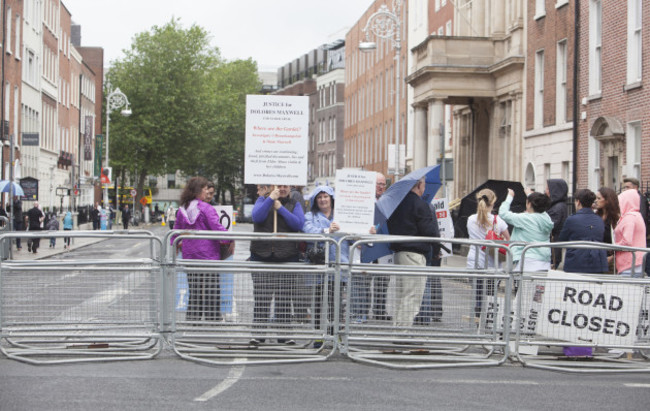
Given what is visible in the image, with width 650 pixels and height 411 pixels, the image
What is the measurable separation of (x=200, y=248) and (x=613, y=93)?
18499 millimetres

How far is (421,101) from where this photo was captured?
136 ft

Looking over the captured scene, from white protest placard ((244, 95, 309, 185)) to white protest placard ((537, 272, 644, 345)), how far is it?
2849mm

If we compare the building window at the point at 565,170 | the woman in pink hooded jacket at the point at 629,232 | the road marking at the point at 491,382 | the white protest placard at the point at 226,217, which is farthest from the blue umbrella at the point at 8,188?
the road marking at the point at 491,382

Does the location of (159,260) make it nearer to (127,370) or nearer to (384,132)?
(127,370)

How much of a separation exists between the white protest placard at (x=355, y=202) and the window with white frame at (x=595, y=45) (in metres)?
18.7

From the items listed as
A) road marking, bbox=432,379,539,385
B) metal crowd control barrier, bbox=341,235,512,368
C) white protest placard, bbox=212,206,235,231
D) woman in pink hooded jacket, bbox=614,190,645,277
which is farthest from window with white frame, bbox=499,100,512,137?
road marking, bbox=432,379,539,385

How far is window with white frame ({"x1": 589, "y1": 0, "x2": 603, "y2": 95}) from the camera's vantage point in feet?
95.1

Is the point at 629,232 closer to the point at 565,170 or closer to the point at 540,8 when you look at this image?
the point at 565,170

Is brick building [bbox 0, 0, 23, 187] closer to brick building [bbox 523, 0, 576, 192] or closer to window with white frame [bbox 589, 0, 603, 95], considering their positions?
brick building [bbox 523, 0, 576, 192]

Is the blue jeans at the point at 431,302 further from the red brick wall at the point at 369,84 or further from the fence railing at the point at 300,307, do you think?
the red brick wall at the point at 369,84

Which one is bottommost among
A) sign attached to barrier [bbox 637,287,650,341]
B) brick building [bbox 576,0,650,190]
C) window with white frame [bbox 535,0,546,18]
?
sign attached to barrier [bbox 637,287,650,341]

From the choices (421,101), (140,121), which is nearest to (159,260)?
(421,101)

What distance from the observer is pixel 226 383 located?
9.05 metres

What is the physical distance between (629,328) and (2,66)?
41.5m
